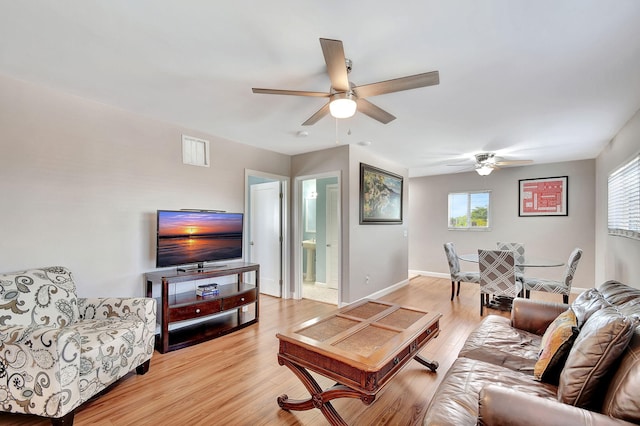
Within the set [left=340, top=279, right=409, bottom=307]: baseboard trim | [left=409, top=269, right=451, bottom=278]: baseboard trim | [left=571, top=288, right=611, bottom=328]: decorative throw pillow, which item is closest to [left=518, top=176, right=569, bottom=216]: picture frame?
[left=409, top=269, right=451, bottom=278]: baseboard trim

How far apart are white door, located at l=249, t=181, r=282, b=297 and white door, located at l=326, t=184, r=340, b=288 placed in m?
1.11

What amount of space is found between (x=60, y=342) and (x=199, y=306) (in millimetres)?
1412

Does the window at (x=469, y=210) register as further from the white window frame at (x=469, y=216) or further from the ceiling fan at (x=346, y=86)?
the ceiling fan at (x=346, y=86)

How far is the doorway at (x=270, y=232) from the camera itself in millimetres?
4840

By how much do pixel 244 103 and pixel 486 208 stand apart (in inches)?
217

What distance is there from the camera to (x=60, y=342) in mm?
1720

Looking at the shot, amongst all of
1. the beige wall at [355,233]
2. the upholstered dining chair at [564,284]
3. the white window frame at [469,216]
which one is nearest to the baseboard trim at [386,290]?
the beige wall at [355,233]

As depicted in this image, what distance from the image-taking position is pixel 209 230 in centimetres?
343

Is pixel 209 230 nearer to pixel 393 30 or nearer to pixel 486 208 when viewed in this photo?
pixel 393 30

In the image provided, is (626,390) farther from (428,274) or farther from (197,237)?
(428,274)

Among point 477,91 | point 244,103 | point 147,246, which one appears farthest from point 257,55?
point 147,246

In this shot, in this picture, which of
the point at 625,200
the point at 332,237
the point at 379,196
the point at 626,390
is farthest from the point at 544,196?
Result: the point at 626,390

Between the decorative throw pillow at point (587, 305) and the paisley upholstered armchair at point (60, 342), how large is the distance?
3058 mm

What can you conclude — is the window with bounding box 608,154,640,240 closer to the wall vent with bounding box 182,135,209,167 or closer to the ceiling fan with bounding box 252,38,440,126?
the ceiling fan with bounding box 252,38,440,126
